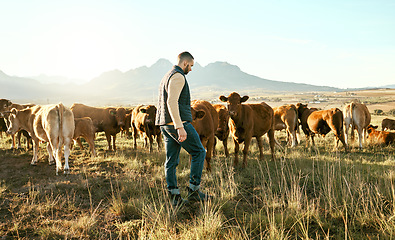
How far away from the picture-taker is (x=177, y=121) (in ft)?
12.7

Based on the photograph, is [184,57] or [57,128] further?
[57,128]

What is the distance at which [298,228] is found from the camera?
146 inches

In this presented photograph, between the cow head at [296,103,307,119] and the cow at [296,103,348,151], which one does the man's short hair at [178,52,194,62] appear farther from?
the cow head at [296,103,307,119]

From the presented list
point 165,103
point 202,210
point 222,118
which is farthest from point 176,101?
point 222,118

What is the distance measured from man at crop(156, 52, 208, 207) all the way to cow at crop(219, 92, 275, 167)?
2985mm

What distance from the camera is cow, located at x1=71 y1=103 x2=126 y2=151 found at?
12.6 m

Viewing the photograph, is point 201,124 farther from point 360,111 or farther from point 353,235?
point 360,111

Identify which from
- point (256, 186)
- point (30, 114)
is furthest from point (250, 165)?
point (30, 114)

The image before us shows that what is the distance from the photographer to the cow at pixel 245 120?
23.4 ft

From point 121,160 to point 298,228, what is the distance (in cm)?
644

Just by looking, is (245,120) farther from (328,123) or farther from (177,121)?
(328,123)

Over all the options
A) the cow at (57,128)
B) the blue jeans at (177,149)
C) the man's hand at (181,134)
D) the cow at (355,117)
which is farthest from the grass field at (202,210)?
the cow at (355,117)

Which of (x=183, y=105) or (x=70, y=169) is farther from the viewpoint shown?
(x=70, y=169)

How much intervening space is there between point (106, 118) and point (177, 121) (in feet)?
33.2
